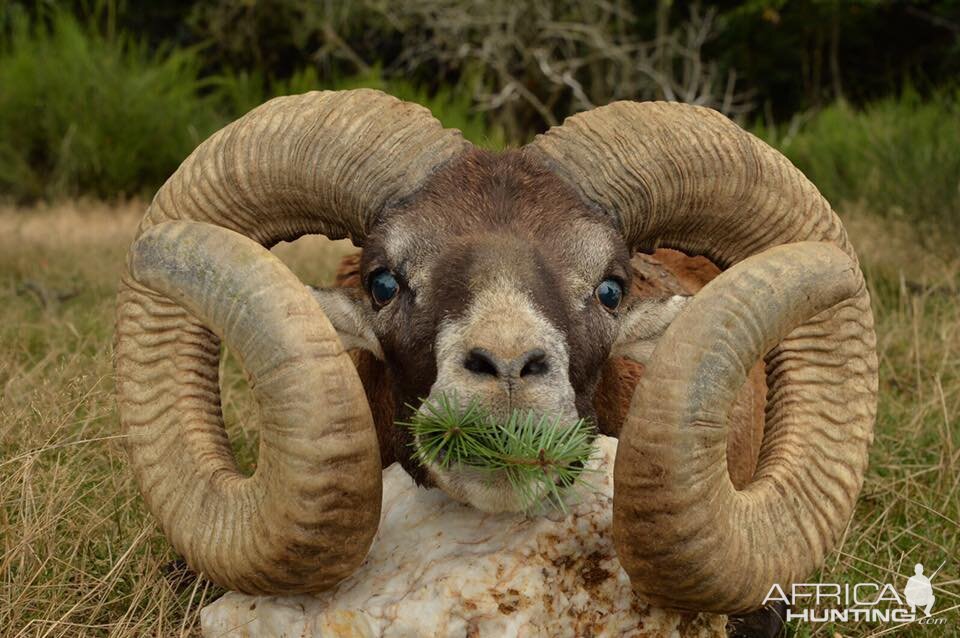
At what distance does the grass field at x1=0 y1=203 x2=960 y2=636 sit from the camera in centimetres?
340

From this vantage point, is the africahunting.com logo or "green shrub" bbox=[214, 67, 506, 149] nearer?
the africahunting.com logo

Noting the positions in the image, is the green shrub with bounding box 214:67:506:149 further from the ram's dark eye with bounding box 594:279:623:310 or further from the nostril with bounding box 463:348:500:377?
the nostril with bounding box 463:348:500:377

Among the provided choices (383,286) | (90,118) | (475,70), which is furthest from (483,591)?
(475,70)

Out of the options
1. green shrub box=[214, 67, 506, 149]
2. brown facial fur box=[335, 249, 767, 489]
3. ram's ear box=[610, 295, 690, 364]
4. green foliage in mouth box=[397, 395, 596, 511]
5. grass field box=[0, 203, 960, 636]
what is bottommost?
green shrub box=[214, 67, 506, 149]

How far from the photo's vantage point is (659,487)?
8.57 feet

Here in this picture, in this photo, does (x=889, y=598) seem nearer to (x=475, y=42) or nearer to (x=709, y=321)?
(x=709, y=321)

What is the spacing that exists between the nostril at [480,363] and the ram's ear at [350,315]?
30.9 inches

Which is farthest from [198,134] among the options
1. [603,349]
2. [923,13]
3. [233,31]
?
[603,349]

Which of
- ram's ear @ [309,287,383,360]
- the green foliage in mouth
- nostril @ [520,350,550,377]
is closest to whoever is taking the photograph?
the green foliage in mouth

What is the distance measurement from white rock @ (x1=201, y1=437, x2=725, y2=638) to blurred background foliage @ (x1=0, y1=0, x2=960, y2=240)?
7.68 meters

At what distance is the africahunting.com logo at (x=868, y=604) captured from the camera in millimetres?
3637

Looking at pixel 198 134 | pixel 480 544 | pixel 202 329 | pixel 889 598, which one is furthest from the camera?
pixel 198 134

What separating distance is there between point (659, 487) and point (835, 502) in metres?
0.74

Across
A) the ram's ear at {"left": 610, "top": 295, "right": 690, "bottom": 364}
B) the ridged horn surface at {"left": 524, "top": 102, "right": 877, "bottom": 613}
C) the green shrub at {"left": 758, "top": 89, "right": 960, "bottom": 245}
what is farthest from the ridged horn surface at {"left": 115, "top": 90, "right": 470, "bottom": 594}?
the green shrub at {"left": 758, "top": 89, "right": 960, "bottom": 245}
